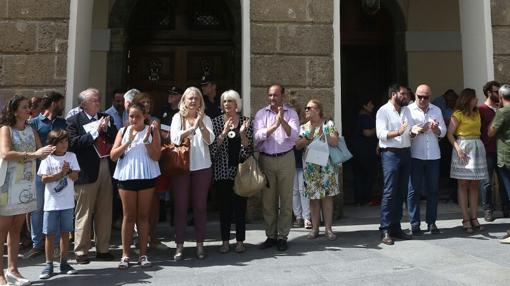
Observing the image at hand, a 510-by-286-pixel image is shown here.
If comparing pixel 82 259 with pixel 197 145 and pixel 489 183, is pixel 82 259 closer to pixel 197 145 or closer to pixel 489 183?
pixel 197 145

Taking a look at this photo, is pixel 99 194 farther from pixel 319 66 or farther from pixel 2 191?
pixel 319 66

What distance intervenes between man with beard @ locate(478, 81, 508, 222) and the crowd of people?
19 mm

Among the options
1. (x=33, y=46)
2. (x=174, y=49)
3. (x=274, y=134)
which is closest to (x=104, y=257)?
(x=274, y=134)

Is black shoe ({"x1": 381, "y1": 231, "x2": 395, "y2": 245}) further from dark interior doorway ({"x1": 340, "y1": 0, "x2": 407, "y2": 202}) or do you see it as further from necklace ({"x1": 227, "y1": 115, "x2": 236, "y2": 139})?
dark interior doorway ({"x1": 340, "y1": 0, "x2": 407, "y2": 202})

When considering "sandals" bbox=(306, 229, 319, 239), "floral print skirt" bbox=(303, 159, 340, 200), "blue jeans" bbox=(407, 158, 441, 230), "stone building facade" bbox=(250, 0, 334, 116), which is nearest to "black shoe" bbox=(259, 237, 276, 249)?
"sandals" bbox=(306, 229, 319, 239)

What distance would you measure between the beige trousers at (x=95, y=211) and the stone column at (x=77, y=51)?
188 centimetres

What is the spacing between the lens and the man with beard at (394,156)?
529 centimetres

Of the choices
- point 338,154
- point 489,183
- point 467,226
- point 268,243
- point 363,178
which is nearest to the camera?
point 268,243

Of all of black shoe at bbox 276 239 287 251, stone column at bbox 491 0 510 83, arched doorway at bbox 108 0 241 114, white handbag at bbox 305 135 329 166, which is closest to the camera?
black shoe at bbox 276 239 287 251

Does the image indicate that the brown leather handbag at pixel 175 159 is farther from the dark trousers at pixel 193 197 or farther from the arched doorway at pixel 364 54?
the arched doorway at pixel 364 54

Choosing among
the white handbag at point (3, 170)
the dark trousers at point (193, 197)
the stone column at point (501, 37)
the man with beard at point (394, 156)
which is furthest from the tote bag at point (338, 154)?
the white handbag at point (3, 170)

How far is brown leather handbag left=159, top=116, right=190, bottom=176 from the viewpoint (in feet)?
15.4

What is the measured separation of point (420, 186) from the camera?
18.5 feet

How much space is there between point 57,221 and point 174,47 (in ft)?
19.9
